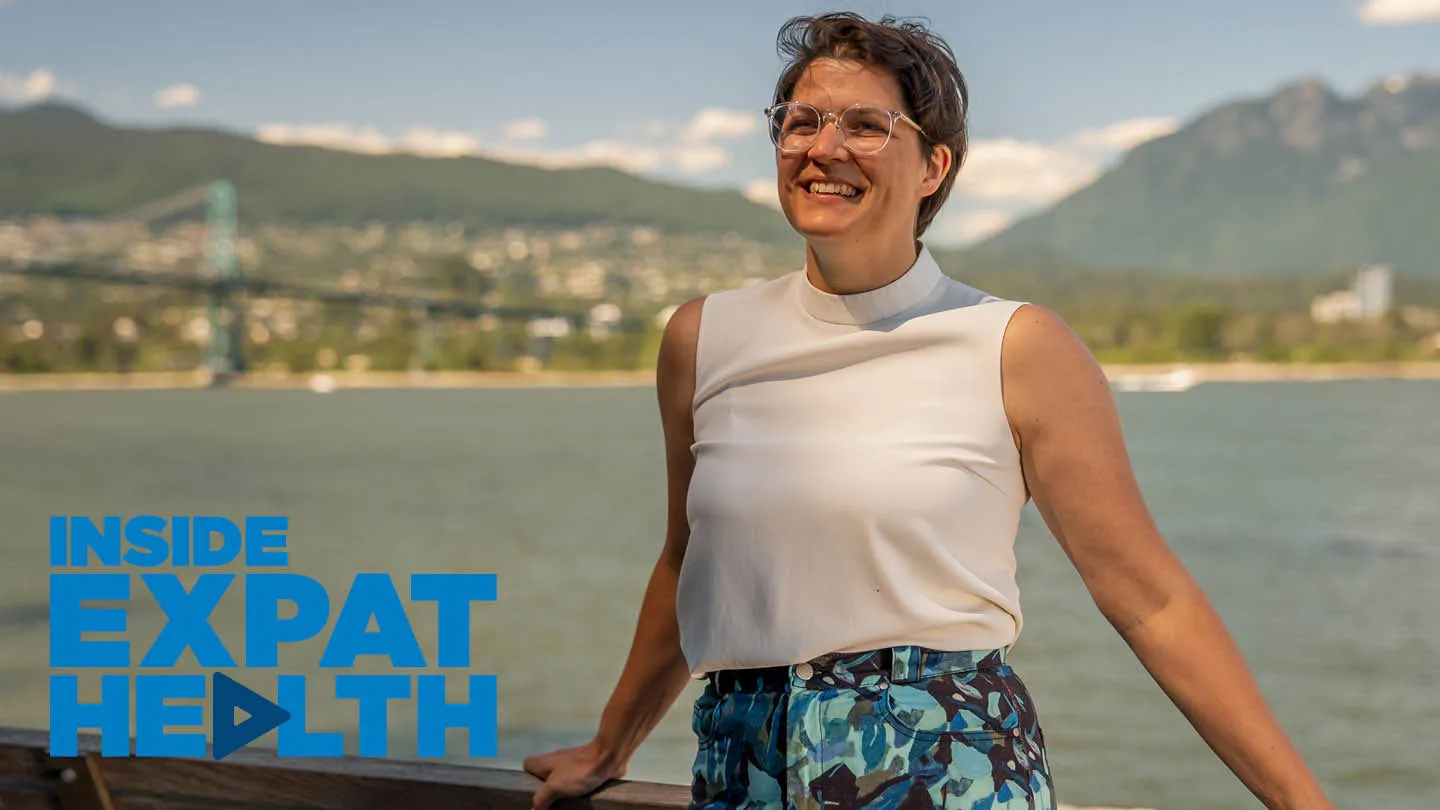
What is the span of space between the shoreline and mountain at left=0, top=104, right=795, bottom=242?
20.0 metres

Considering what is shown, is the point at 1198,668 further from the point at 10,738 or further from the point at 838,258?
the point at 10,738

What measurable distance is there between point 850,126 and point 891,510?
22 cm

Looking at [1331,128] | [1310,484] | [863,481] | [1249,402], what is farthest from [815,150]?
[1331,128]

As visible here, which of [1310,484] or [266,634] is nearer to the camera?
Result: [266,634]

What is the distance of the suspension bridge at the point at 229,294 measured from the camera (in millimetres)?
34562

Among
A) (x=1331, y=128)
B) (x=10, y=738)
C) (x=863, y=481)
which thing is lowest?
(x=10, y=738)

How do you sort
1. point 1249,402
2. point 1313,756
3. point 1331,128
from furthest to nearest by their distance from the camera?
point 1331,128
point 1249,402
point 1313,756

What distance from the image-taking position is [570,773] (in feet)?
3.88

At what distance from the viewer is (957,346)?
99 centimetres

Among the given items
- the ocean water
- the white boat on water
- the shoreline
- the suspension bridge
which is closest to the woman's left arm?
the ocean water

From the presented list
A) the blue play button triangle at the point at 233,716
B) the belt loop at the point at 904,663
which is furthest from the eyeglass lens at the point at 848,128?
the blue play button triangle at the point at 233,716

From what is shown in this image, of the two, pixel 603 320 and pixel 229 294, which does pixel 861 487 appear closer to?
pixel 229 294

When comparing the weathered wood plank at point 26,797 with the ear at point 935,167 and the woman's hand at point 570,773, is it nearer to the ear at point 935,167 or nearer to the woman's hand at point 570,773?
the woman's hand at point 570,773

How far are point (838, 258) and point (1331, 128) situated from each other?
5212 inches
